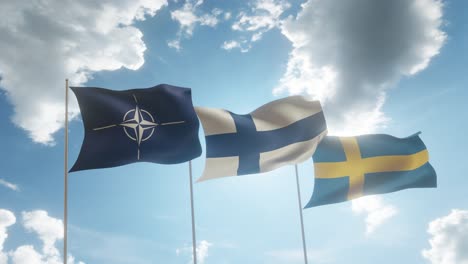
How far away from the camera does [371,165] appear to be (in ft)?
76.2

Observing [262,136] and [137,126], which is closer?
[137,126]

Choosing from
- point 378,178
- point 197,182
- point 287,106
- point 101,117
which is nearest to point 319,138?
point 287,106

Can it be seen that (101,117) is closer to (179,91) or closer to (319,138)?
(179,91)

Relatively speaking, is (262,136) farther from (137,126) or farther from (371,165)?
(371,165)

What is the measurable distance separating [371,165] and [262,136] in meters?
5.63

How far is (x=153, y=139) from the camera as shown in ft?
63.5

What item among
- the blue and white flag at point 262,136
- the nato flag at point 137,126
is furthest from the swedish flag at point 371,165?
the nato flag at point 137,126

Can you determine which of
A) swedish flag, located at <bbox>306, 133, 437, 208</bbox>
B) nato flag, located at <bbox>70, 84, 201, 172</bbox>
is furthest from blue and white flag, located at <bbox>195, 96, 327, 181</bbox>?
swedish flag, located at <bbox>306, 133, 437, 208</bbox>

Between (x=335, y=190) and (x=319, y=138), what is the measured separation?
96.7 inches

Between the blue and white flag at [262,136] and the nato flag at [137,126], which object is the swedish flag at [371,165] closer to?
the blue and white flag at [262,136]

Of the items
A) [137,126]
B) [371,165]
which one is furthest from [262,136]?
[371,165]

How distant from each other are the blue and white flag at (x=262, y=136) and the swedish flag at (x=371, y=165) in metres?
1.17

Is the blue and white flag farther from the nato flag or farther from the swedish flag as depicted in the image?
the swedish flag

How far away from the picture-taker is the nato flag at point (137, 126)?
18.3m
